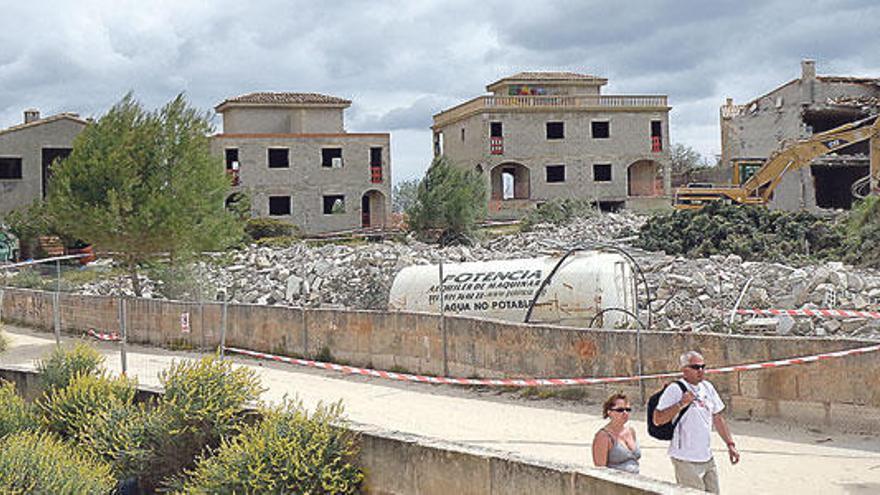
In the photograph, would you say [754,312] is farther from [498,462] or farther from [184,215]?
[184,215]

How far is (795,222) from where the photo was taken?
33312mm

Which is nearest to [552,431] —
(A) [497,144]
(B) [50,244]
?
(B) [50,244]

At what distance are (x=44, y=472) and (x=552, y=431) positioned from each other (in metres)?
6.31

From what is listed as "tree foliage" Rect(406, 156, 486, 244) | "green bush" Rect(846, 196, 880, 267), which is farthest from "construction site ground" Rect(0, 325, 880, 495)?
"tree foliage" Rect(406, 156, 486, 244)

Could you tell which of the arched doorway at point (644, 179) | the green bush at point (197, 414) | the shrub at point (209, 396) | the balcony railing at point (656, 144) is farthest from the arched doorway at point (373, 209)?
the green bush at point (197, 414)

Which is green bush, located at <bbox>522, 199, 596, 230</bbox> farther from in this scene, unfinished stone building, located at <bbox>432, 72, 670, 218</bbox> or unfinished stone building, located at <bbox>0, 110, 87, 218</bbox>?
unfinished stone building, located at <bbox>0, 110, 87, 218</bbox>

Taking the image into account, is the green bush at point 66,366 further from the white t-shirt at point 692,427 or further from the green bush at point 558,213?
the green bush at point 558,213

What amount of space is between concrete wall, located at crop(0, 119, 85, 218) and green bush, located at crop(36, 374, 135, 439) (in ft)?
140

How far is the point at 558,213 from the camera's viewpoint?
1969 inches

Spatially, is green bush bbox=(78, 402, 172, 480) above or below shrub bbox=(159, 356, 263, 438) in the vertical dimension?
below

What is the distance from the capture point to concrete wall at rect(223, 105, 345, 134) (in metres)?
60.9

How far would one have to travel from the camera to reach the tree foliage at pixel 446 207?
48.4 meters

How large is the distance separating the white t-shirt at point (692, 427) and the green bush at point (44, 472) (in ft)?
21.7

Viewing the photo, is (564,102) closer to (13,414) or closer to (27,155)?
(27,155)
